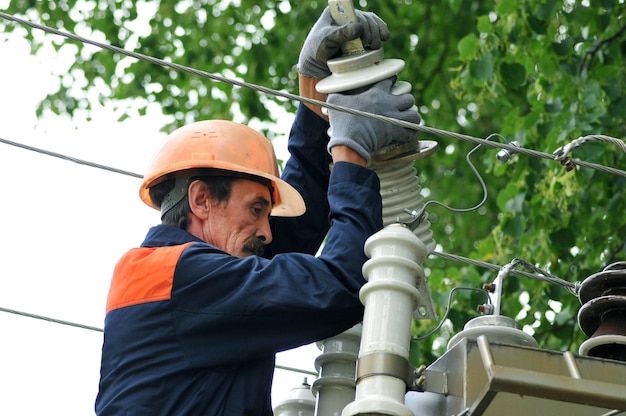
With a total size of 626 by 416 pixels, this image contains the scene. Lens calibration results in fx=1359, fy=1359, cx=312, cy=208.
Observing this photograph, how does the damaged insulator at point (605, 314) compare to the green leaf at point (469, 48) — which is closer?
the damaged insulator at point (605, 314)

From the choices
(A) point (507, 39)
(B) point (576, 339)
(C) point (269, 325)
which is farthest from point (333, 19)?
(B) point (576, 339)

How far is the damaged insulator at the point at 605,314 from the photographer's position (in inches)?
138

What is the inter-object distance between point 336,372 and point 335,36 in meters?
0.99

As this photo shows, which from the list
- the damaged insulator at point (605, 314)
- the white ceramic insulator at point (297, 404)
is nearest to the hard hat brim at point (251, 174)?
the white ceramic insulator at point (297, 404)

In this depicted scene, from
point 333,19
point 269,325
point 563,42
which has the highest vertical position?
point 563,42

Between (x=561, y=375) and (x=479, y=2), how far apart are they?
699 centimetres

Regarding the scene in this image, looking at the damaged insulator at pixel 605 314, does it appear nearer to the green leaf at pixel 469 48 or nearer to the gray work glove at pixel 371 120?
the gray work glove at pixel 371 120

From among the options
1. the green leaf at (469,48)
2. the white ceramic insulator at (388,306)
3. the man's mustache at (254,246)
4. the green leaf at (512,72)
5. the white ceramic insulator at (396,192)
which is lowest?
the white ceramic insulator at (388,306)

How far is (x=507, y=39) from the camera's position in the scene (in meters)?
6.97

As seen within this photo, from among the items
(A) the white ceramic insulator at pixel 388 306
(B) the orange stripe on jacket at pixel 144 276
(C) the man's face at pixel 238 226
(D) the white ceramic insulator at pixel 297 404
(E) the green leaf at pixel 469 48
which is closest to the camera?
A: (A) the white ceramic insulator at pixel 388 306

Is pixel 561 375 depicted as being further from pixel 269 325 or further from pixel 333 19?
pixel 333 19

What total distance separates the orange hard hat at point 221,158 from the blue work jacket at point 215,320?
45cm

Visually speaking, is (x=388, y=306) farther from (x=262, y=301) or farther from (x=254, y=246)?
(x=254, y=246)

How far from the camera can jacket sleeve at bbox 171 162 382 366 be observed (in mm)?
3502
